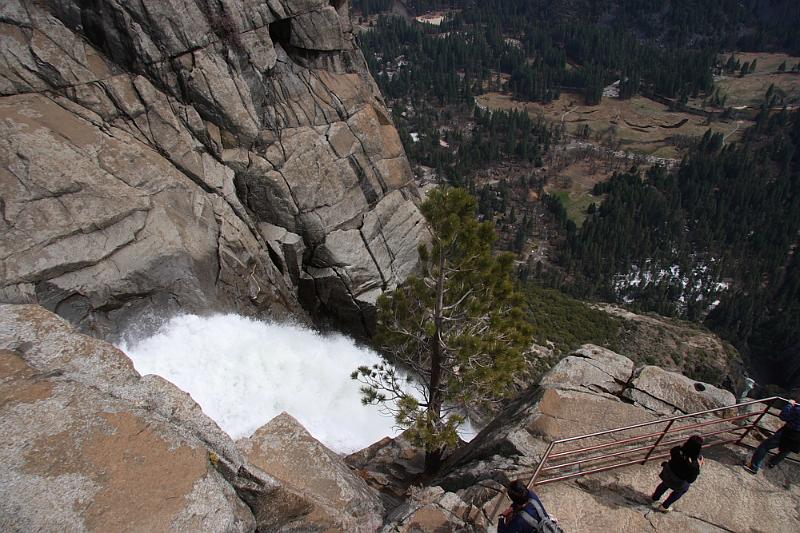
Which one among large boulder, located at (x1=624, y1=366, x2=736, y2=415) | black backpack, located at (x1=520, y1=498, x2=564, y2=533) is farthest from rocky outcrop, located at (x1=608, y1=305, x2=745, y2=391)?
black backpack, located at (x1=520, y1=498, x2=564, y2=533)

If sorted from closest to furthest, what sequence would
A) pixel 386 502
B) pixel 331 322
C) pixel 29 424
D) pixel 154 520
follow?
pixel 154 520 < pixel 29 424 < pixel 386 502 < pixel 331 322

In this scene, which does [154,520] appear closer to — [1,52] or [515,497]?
[515,497]

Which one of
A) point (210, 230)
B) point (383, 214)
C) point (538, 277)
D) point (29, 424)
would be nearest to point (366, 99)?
point (383, 214)

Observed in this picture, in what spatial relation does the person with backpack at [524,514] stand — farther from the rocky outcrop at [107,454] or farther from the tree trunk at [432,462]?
the tree trunk at [432,462]

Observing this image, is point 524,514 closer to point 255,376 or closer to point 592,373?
point 592,373

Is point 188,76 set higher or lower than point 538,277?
higher

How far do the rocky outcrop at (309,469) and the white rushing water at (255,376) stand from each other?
7237 mm

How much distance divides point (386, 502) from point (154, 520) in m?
8.16

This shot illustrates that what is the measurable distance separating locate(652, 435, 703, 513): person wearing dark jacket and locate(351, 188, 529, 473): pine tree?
531cm

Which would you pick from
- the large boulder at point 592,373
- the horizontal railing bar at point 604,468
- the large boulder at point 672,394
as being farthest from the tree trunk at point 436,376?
the large boulder at point 672,394

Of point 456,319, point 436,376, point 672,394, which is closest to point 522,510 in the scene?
point 456,319

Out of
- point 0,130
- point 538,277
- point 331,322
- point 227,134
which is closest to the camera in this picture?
point 0,130

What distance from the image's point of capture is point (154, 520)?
23.6 feet

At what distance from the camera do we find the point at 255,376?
72.6ft
